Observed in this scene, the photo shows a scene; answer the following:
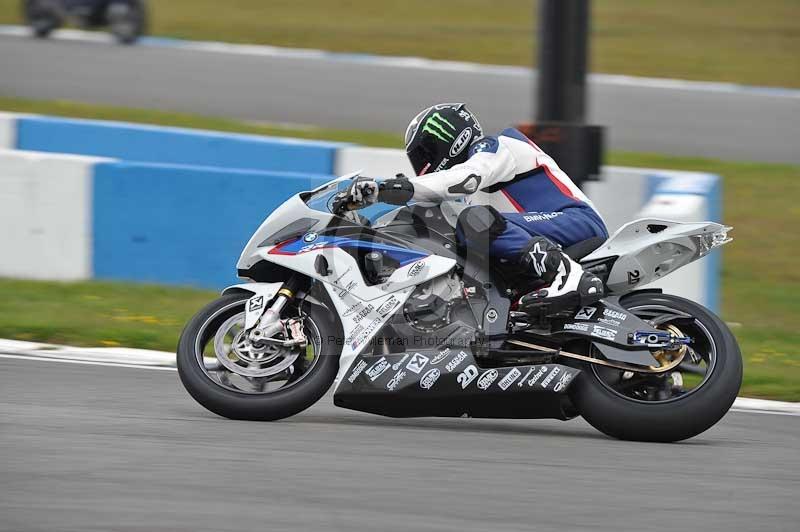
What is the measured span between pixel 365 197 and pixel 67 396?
1934 millimetres

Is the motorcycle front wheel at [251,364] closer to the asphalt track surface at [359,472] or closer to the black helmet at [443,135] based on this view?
the asphalt track surface at [359,472]

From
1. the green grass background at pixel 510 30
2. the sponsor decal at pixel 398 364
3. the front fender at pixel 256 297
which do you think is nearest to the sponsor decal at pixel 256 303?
the front fender at pixel 256 297

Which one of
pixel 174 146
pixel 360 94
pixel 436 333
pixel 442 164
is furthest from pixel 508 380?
pixel 360 94

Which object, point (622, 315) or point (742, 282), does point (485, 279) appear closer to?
point (622, 315)

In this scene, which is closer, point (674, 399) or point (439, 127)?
point (674, 399)

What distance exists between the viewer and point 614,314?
609 centimetres

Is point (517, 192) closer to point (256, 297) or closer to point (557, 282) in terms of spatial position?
point (557, 282)

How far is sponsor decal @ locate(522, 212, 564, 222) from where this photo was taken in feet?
20.6

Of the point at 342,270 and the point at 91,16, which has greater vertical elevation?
the point at 91,16

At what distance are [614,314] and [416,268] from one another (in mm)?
923

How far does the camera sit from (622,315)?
6.08 meters

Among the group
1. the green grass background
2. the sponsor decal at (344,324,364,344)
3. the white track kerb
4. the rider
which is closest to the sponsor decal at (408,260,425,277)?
the rider

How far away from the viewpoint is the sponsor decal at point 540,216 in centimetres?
628

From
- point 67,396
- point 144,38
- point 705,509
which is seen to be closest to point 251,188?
point 67,396
